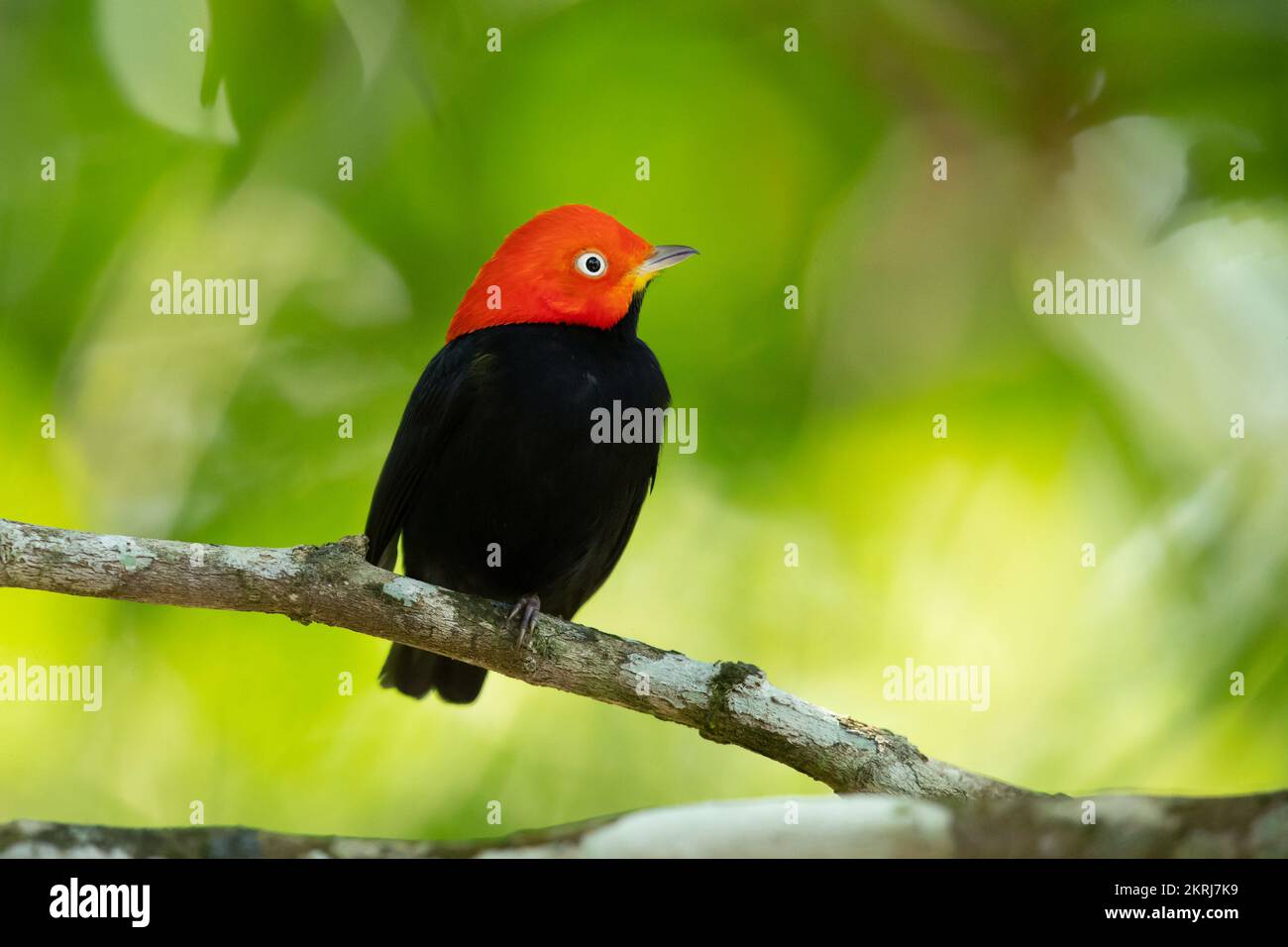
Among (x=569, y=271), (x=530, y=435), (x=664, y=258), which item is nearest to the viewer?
(x=530, y=435)

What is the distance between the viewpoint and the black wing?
421 cm

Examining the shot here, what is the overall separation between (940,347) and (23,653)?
383 cm

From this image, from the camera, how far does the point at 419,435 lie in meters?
4.28

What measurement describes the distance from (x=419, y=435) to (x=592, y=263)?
89 cm

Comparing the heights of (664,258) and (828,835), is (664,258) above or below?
above

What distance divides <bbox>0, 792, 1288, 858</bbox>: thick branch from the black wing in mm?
1528

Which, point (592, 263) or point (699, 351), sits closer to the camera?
point (592, 263)

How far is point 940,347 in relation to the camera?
511 centimetres
